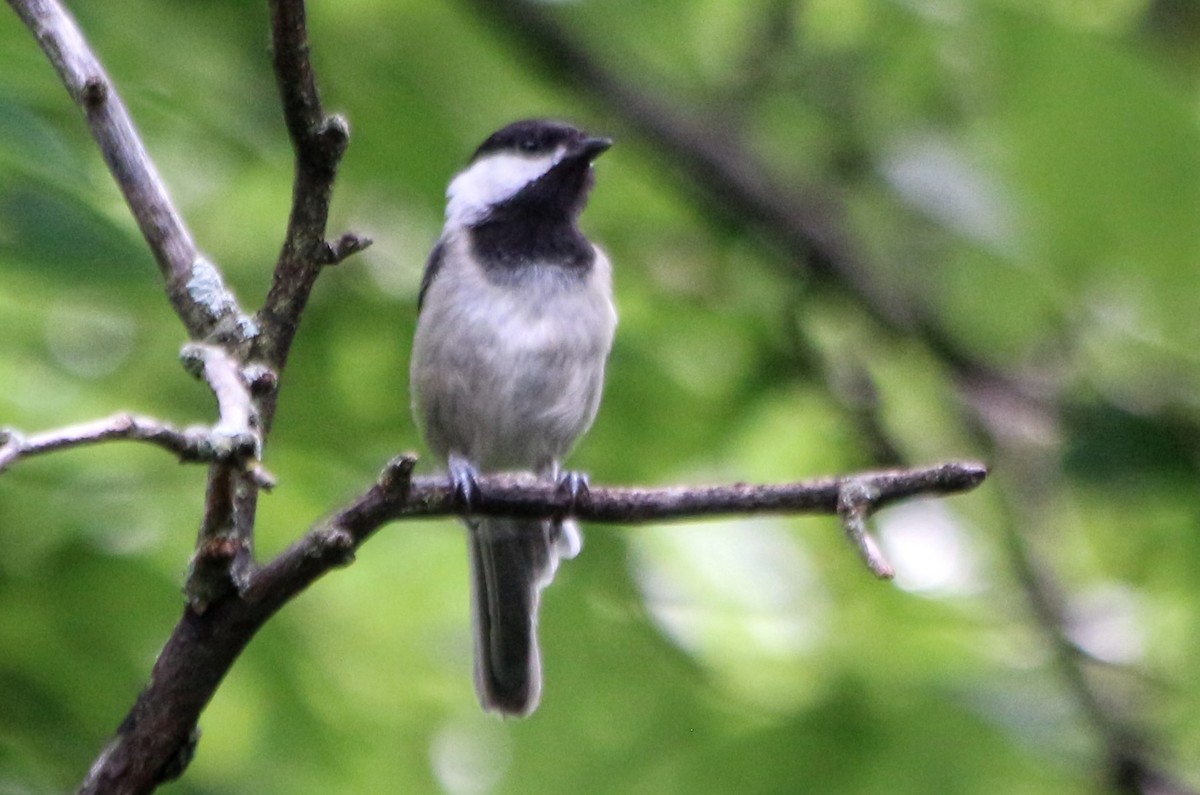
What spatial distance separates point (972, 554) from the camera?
16.2ft

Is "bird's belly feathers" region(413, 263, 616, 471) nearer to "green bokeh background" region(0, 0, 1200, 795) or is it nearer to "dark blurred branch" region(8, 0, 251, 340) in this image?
"green bokeh background" region(0, 0, 1200, 795)

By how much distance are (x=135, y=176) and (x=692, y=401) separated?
83.2 inches

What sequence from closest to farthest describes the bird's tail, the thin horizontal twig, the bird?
the thin horizontal twig, the bird's tail, the bird

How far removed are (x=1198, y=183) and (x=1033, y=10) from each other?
1.92ft

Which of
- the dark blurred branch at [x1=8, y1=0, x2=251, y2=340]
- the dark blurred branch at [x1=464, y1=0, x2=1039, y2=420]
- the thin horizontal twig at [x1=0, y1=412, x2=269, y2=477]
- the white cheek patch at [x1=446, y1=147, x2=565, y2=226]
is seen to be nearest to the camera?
the thin horizontal twig at [x1=0, y1=412, x2=269, y2=477]

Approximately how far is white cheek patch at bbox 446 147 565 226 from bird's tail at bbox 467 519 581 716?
962mm

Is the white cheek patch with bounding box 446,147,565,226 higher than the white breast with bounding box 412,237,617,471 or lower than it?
higher

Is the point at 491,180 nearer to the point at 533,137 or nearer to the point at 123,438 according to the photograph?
the point at 533,137

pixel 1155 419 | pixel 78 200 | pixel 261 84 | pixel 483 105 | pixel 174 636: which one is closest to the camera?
pixel 174 636

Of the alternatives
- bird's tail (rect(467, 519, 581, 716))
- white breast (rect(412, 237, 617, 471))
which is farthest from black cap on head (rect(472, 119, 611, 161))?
bird's tail (rect(467, 519, 581, 716))

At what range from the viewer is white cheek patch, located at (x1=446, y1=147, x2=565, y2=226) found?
4.46 m

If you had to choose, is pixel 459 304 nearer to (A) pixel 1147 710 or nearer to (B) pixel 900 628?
(B) pixel 900 628

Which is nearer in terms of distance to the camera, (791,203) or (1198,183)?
(1198,183)

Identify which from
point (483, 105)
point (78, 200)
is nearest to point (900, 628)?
point (483, 105)
